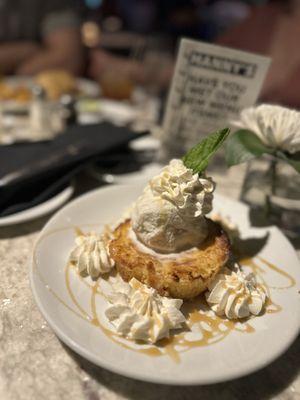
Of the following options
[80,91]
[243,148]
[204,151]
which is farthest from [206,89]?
[80,91]

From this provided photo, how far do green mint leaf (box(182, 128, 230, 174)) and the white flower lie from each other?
24 cm

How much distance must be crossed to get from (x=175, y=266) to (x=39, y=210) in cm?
49

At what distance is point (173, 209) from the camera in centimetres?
Answer: 94

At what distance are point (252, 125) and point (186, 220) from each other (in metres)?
Answer: 0.41

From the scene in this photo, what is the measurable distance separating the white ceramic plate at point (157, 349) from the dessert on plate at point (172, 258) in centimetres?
5

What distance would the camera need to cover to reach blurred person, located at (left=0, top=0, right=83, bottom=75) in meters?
2.76

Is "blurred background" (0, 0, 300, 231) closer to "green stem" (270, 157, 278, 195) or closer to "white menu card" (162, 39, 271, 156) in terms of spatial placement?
"white menu card" (162, 39, 271, 156)

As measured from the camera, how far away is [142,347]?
78cm

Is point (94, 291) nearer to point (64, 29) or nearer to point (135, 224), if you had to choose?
point (135, 224)

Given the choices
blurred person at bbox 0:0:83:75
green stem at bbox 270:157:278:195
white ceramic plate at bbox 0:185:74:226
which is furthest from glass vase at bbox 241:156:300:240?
blurred person at bbox 0:0:83:75

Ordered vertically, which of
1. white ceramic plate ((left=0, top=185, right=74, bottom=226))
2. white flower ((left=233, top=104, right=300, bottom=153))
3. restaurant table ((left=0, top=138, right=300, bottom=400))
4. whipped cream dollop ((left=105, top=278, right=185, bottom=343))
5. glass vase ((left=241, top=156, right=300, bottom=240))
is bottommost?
restaurant table ((left=0, top=138, right=300, bottom=400))

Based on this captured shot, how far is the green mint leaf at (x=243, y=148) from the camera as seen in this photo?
1092mm

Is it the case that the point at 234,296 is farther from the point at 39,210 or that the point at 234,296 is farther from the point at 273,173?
the point at 39,210

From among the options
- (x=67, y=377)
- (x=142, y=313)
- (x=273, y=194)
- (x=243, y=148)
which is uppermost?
(x=243, y=148)
